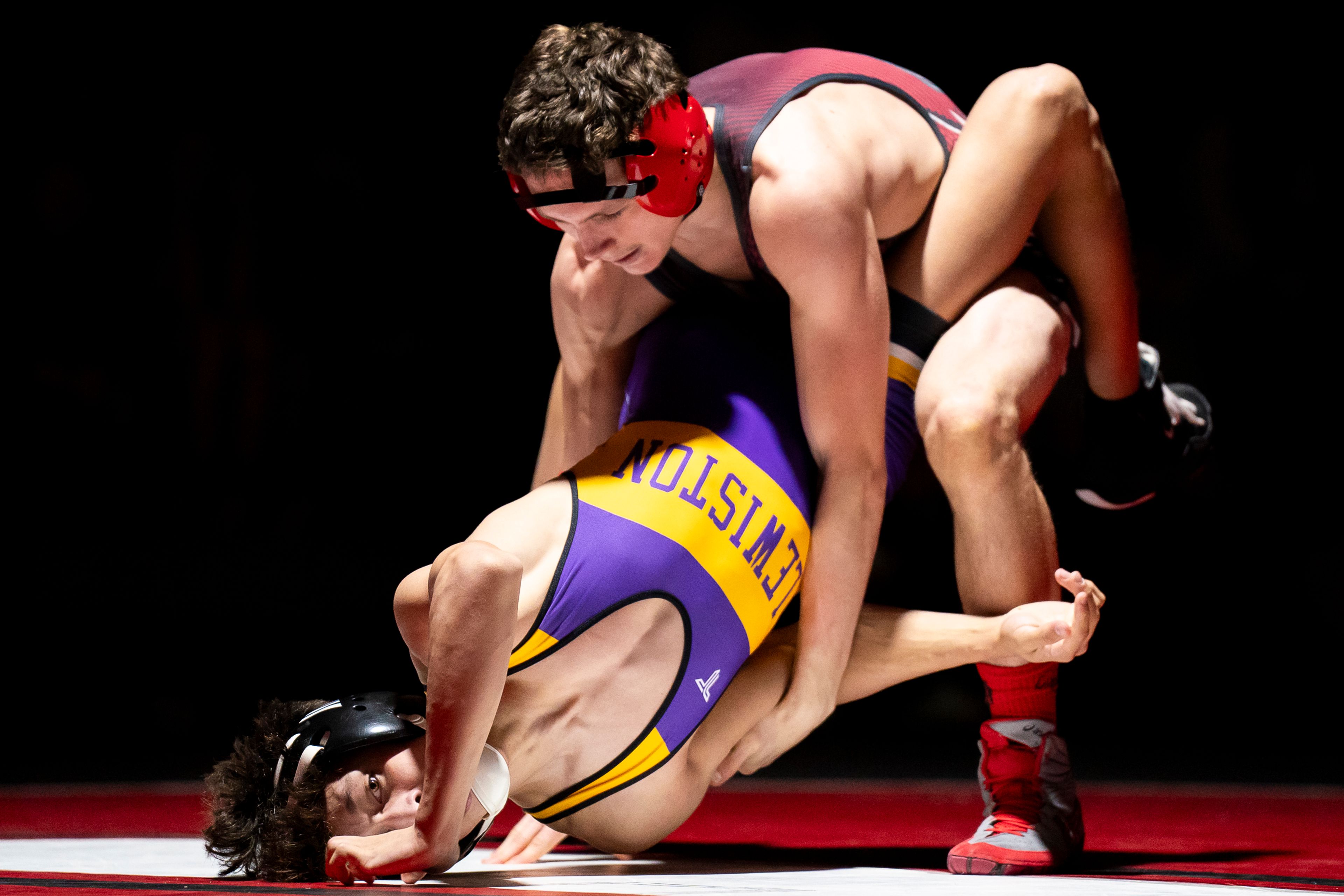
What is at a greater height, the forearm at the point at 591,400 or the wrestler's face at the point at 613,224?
the wrestler's face at the point at 613,224

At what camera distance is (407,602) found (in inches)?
69.3

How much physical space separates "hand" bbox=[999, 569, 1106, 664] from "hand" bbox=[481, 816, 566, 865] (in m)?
0.69

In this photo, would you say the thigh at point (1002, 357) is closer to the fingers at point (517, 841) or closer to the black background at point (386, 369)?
the fingers at point (517, 841)

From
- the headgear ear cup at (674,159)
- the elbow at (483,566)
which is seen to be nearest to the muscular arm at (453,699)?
the elbow at (483,566)

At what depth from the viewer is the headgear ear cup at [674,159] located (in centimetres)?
185

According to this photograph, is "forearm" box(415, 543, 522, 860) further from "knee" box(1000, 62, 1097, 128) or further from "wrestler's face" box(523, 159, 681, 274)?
"knee" box(1000, 62, 1097, 128)

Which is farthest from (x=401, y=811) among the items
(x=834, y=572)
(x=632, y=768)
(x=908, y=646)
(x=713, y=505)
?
(x=908, y=646)

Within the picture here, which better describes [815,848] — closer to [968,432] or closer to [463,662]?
[968,432]

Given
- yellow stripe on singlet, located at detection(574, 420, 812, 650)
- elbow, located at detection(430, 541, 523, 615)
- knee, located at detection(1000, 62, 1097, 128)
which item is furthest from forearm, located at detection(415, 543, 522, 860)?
knee, located at detection(1000, 62, 1097, 128)

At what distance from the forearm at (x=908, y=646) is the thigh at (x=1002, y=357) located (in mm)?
274

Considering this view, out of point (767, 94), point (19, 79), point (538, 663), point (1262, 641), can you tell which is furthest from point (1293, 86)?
point (19, 79)

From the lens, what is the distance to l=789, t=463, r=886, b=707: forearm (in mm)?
1967

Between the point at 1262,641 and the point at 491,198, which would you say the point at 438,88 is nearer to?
the point at 491,198

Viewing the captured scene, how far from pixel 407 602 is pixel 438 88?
363 cm
